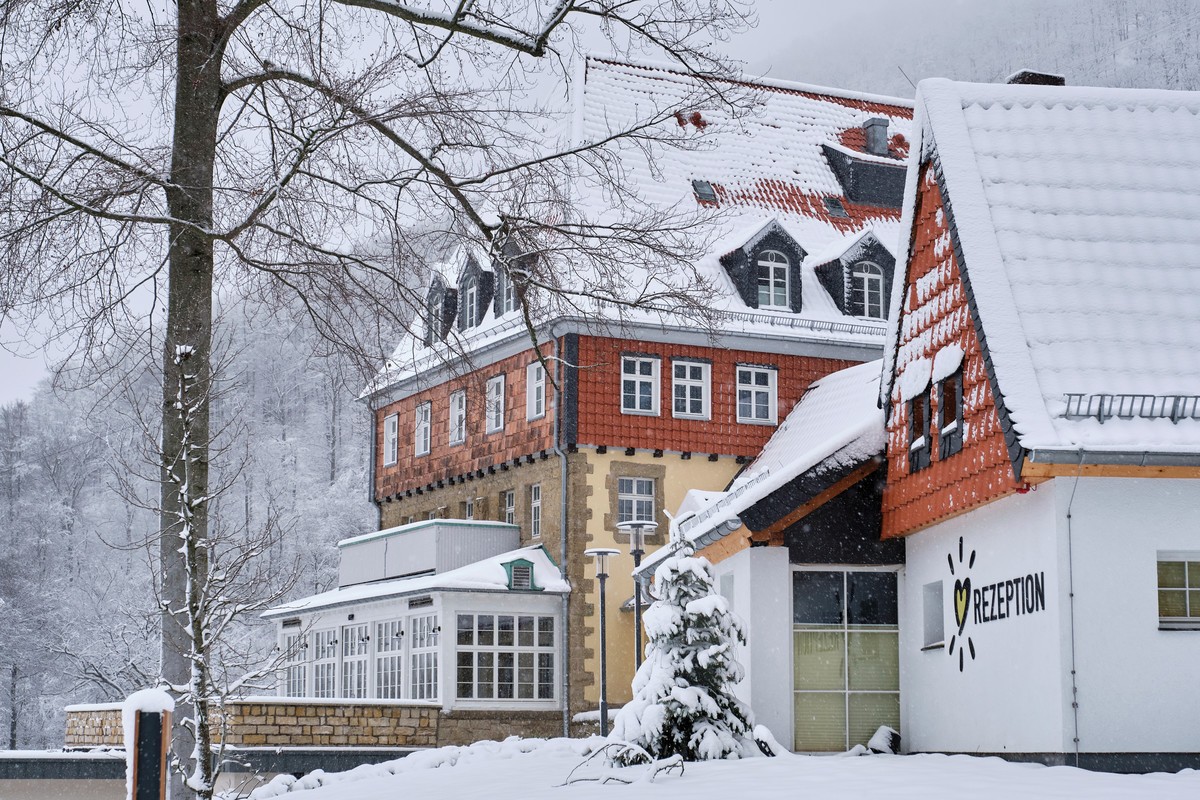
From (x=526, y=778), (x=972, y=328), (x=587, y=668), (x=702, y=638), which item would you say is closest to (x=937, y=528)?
(x=972, y=328)

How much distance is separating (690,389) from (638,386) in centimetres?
116

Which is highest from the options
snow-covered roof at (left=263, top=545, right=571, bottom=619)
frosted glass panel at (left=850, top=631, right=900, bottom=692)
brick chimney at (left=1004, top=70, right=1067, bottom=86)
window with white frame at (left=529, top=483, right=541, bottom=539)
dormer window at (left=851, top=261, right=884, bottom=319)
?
brick chimney at (left=1004, top=70, right=1067, bottom=86)

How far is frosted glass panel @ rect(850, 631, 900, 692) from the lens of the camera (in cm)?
2086

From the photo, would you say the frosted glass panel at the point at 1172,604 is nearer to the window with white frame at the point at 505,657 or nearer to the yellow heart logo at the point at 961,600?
the yellow heart logo at the point at 961,600

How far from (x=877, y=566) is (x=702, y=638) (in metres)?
5.21

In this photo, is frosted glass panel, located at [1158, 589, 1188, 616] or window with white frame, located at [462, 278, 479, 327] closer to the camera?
frosted glass panel, located at [1158, 589, 1188, 616]

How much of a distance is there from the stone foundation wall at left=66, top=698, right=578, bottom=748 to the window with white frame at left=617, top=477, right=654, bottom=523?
4903 millimetres

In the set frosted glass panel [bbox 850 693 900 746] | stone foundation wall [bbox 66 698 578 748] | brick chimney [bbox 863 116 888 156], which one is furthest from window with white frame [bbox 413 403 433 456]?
frosted glass panel [bbox 850 693 900 746]

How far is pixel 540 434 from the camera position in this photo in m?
33.5

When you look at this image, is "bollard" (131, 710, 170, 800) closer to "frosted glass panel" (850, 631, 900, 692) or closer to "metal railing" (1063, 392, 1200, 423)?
"metal railing" (1063, 392, 1200, 423)

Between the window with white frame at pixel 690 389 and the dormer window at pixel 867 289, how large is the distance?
3.88 metres

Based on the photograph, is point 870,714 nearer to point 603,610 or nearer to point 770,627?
point 770,627

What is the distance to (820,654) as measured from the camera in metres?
20.8

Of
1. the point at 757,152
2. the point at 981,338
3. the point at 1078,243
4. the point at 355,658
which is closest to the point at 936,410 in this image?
the point at 981,338
